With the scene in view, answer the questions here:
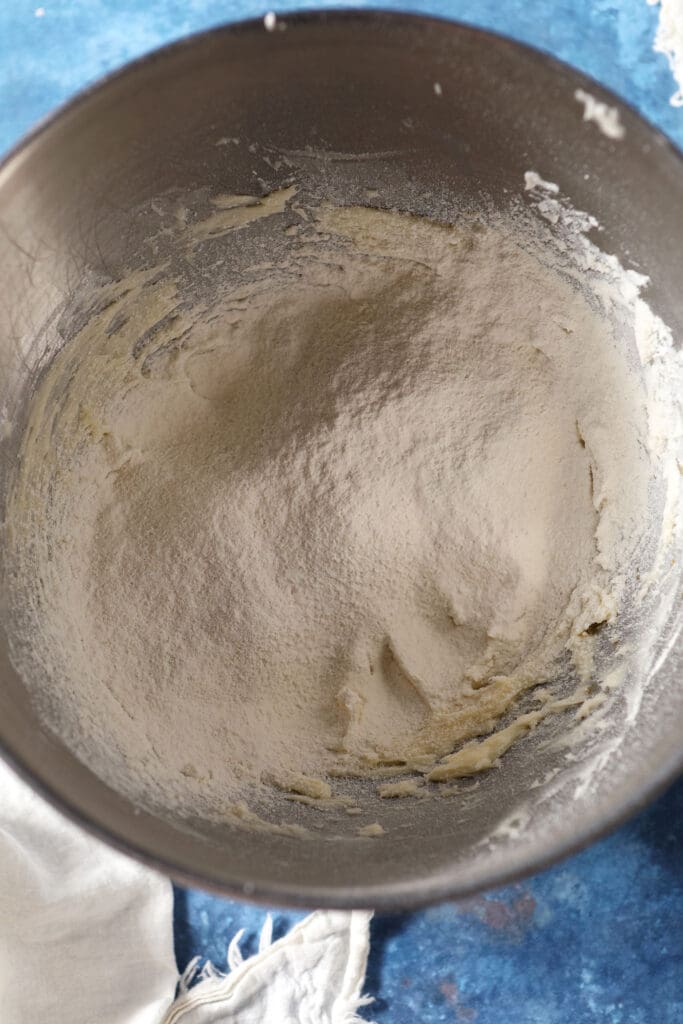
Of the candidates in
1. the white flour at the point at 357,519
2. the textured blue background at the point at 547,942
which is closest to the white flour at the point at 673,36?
the white flour at the point at 357,519

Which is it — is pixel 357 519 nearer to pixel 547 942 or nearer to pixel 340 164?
pixel 340 164

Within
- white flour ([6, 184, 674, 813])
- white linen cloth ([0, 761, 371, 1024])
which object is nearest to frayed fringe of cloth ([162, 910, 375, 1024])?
white linen cloth ([0, 761, 371, 1024])

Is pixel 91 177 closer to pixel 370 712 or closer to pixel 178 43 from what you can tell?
pixel 178 43

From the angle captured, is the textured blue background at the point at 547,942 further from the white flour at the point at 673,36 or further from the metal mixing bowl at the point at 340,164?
the white flour at the point at 673,36

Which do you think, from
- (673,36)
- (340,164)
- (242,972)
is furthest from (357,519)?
(673,36)

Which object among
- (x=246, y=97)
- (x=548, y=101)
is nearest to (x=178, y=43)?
(x=246, y=97)
